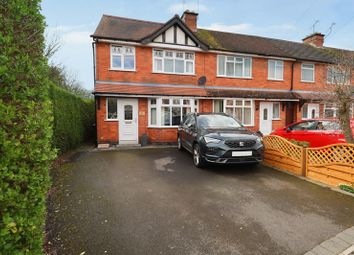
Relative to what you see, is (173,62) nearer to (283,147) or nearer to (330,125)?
(283,147)

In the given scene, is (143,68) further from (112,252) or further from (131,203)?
(112,252)

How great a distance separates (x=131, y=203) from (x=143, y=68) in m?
8.73

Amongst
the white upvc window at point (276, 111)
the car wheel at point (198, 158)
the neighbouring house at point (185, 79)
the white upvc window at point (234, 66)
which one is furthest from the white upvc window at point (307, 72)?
the car wheel at point (198, 158)

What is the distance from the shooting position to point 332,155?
512 cm

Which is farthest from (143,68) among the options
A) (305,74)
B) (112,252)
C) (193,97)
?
(305,74)

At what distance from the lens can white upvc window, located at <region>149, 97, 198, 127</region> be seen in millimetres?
11273

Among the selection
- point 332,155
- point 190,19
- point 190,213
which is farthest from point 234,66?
point 190,213

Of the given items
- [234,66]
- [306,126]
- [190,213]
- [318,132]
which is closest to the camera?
[190,213]

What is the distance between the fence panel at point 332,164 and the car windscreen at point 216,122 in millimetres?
2383

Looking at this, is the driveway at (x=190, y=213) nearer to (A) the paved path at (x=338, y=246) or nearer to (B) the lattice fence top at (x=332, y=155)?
(A) the paved path at (x=338, y=246)

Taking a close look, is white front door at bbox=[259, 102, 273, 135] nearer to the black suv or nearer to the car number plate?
the black suv

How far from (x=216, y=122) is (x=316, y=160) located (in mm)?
3045

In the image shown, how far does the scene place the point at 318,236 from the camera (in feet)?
9.74

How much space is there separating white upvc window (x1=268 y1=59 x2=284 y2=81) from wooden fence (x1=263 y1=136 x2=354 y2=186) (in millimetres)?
8641
